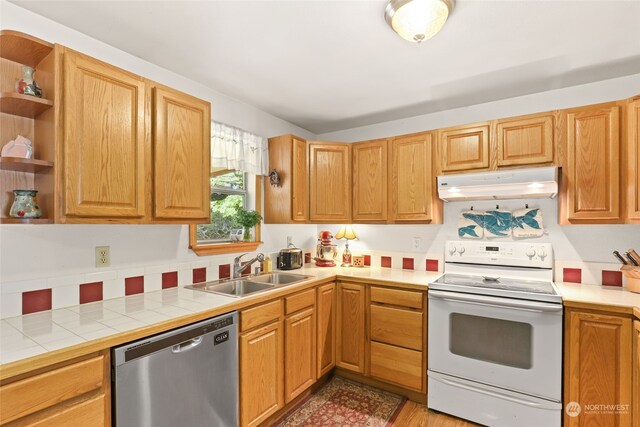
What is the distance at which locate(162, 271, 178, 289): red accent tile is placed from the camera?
214 centimetres

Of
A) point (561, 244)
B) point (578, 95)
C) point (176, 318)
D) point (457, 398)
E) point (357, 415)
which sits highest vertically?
point (578, 95)

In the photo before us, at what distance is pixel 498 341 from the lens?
2127 millimetres

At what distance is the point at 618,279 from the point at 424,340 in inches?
56.3

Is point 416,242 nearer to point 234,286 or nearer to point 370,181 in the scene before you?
point 370,181

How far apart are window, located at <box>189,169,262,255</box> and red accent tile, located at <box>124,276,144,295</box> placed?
416 millimetres

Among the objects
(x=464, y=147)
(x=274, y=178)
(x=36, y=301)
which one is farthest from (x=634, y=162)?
(x=36, y=301)

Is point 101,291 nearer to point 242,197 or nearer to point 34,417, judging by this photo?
point 34,417

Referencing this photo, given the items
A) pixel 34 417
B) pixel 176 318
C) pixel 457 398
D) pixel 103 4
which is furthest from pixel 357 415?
pixel 103 4

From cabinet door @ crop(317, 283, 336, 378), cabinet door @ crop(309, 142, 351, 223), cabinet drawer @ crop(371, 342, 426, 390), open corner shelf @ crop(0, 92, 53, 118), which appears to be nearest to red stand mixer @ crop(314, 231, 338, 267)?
cabinet door @ crop(309, 142, 351, 223)

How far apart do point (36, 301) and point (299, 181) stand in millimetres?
1993

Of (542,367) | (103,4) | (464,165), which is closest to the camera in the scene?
(103,4)

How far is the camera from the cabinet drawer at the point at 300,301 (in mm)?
2243

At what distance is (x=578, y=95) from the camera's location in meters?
2.39

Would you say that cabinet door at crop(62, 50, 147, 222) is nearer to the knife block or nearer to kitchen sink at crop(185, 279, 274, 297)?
kitchen sink at crop(185, 279, 274, 297)
